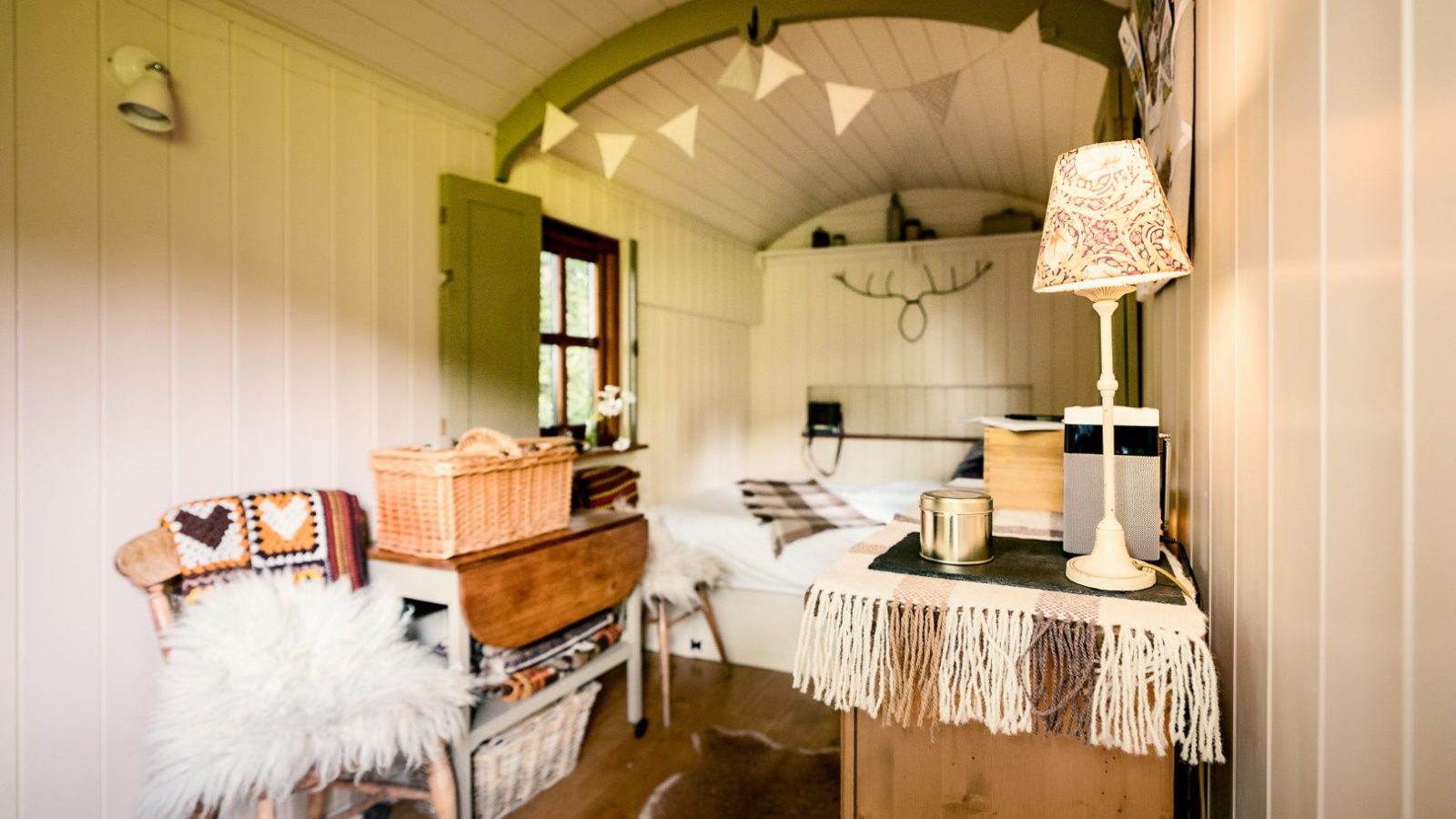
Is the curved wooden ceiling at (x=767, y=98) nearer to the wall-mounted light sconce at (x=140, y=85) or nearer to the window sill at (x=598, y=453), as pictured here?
the wall-mounted light sconce at (x=140, y=85)

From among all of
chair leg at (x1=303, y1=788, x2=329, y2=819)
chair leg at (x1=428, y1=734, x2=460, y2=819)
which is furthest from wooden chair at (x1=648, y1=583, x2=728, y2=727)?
chair leg at (x1=303, y1=788, x2=329, y2=819)

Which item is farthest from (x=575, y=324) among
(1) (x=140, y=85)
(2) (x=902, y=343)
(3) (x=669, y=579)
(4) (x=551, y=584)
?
Result: (2) (x=902, y=343)

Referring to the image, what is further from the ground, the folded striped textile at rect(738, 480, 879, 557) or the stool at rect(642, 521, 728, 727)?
the folded striped textile at rect(738, 480, 879, 557)

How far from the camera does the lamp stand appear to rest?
1.01 metres

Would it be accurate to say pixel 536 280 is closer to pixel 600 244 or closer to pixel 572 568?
pixel 600 244

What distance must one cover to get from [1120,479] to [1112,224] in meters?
0.42

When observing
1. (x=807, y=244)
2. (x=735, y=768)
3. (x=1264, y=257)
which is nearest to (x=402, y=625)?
(x=735, y=768)

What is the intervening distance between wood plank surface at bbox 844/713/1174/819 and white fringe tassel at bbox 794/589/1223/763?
0.06m

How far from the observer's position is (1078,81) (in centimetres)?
274

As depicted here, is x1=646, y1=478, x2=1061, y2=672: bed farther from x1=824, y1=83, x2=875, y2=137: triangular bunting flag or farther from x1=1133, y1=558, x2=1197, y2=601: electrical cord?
x1=1133, y1=558, x2=1197, y2=601: electrical cord

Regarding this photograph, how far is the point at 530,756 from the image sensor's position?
6.85 feet

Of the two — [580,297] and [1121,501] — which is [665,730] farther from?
[580,297]

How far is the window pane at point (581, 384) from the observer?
11.4 feet

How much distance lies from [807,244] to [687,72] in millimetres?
2593
